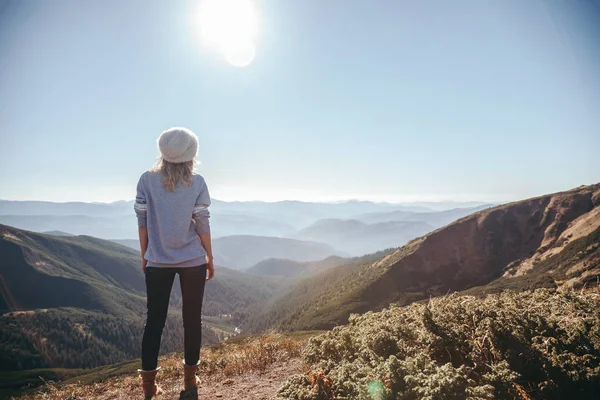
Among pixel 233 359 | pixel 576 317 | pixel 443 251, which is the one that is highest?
pixel 576 317

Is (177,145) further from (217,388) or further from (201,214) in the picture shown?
(217,388)

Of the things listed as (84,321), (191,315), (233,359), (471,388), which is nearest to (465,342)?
(471,388)

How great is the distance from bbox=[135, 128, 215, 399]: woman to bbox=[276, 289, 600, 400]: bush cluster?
192 centimetres

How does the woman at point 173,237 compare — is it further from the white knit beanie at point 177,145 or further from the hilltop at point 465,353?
the hilltop at point 465,353

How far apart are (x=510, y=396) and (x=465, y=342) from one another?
1.96ft

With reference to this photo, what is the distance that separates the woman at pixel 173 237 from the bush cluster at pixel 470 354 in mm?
1921

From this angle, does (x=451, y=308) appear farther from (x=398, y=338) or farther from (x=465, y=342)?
(x=398, y=338)

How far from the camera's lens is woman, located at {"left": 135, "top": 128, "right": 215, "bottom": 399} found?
4.25 m

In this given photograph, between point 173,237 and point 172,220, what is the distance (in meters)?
0.24

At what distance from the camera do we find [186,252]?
4262 millimetres

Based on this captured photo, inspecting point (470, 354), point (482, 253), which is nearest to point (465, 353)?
point (470, 354)

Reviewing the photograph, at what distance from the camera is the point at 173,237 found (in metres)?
4.21

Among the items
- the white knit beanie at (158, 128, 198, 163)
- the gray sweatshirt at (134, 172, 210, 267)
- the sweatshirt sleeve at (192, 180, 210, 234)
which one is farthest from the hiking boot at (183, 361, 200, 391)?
the white knit beanie at (158, 128, 198, 163)

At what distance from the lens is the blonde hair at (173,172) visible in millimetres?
4285
